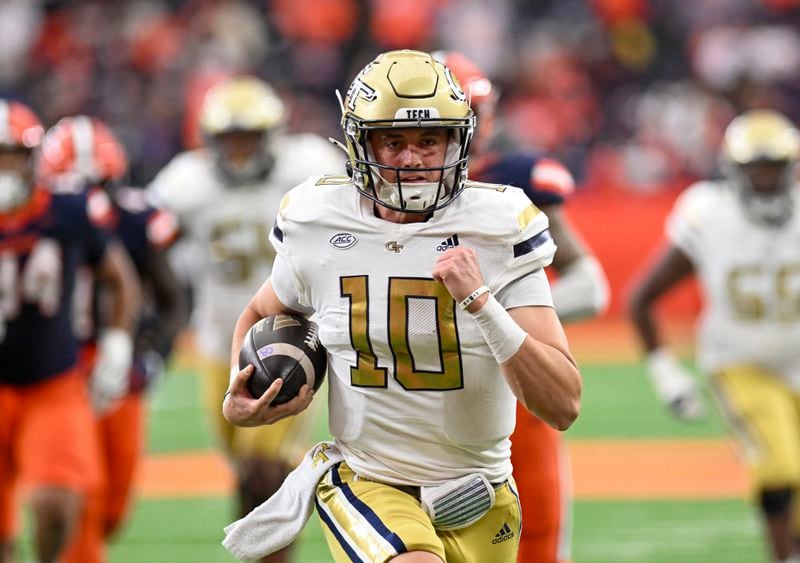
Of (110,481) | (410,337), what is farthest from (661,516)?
(410,337)

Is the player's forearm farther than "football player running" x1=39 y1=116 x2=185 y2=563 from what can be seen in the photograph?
No

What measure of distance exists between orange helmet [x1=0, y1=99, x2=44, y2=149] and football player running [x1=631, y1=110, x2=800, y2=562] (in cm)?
276

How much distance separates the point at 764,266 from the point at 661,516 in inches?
67.1

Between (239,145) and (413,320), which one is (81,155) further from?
(413,320)

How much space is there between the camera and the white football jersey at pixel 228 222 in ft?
22.6

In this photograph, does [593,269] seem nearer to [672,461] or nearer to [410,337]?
[410,337]

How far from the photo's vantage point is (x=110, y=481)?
654 cm

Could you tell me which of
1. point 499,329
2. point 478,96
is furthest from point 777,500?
point 499,329

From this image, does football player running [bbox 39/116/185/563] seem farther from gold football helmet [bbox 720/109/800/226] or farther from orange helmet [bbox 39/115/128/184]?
gold football helmet [bbox 720/109/800/226]

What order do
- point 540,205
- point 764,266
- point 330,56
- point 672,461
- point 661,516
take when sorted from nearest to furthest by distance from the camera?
1. point 540,205
2. point 764,266
3. point 661,516
4. point 672,461
5. point 330,56

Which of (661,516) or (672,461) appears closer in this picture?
(661,516)

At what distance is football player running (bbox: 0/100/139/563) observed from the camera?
17.7ft

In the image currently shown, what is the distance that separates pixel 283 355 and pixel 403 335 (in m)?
0.28

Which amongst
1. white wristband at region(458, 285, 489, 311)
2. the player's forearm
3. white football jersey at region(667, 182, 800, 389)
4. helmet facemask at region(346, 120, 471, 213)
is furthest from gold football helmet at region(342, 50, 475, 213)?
white football jersey at region(667, 182, 800, 389)
